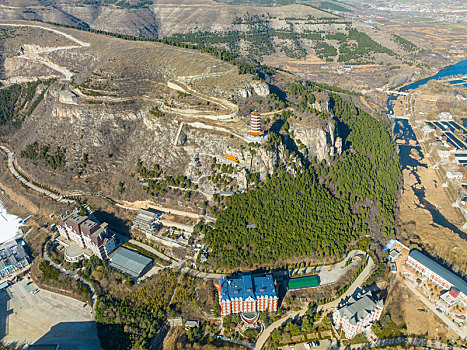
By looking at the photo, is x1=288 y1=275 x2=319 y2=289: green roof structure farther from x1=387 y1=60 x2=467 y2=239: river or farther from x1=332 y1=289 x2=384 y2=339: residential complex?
x1=387 y1=60 x2=467 y2=239: river

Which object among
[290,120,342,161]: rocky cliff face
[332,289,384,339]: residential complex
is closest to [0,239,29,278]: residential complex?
[332,289,384,339]: residential complex

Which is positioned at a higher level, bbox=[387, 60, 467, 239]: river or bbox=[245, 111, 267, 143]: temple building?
bbox=[245, 111, 267, 143]: temple building

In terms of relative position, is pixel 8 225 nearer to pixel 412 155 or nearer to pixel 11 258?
pixel 11 258

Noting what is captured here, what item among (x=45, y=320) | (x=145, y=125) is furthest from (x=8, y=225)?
(x=145, y=125)

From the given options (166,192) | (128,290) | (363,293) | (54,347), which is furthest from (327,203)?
(54,347)

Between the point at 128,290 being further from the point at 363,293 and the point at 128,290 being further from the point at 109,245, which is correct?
the point at 363,293

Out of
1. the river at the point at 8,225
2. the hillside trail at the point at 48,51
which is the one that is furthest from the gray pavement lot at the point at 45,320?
the hillside trail at the point at 48,51
